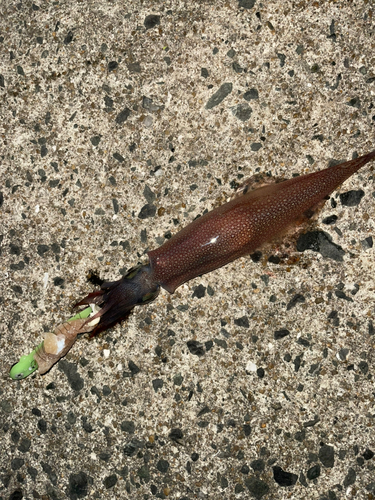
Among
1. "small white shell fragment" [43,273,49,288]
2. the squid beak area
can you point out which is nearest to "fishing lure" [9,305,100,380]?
the squid beak area

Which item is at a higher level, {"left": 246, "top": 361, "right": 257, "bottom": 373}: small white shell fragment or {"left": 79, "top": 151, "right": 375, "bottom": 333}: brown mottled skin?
{"left": 79, "top": 151, "right": 375, "bottom": 333}: brown mottled skin

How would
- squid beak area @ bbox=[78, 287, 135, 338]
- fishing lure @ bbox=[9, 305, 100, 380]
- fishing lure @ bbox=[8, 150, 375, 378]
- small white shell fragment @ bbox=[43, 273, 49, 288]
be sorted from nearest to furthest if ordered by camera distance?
fishing lure @ bbox=[8, 150, 375, 378] < squid beak area @ bbox=[78, 287, 135, 338] < fishing lure @ bbox=[9, 305, 100, 380] < small white shell fragment @ bbox=[43, 273, 49, 288]

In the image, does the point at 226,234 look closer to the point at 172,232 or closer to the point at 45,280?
the point at 172,232

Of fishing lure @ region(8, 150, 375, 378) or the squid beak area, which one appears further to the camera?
the squid beak area

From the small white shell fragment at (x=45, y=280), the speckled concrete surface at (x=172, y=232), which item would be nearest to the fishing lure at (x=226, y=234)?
the speckled concrete surface at (x=172, y=232)

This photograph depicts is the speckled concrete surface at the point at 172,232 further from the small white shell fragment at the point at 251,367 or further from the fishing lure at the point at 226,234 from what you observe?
the fishing lure at the point at 226,234

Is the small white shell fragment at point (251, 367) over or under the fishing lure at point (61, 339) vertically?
under

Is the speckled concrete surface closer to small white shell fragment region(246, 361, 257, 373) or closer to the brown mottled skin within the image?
small white shell fragment region(246, 361, 257, 373)
